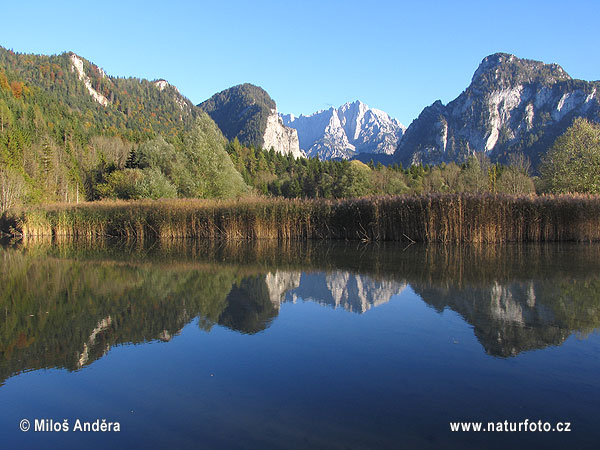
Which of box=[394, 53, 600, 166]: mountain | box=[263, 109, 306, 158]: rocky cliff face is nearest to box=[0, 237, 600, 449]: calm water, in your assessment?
box=[394, 53, 600, 166]: mountain

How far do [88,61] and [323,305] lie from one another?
540 feet

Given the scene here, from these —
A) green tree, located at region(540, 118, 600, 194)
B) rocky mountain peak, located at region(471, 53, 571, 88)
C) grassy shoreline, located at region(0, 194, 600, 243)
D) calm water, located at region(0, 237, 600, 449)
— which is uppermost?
rocky mountain peak, located at region(471, 53, 571, 88)

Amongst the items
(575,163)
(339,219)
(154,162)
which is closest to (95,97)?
(154,162)

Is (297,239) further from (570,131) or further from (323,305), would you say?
(570,131)

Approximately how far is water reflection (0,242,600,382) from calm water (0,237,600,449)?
4 cm

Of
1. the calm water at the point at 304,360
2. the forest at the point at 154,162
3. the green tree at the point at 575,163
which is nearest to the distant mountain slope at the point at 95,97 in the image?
the forest at the point at 154,162

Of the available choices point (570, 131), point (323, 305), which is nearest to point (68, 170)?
point (570, 131)

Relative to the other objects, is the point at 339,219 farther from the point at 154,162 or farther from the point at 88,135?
the point at 88,135

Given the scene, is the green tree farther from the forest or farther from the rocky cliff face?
the rocky cliff face

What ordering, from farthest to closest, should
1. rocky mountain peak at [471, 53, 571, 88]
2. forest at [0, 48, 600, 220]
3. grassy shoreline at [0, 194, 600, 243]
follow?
rocky mountain peak at [471, 53, 571, 88], forest at [0, 48, 600, 220], grassy shoreline at [0, 194, 600, 243]

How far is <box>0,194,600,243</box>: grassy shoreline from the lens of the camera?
50.3ft

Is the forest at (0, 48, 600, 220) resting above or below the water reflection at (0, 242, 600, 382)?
above

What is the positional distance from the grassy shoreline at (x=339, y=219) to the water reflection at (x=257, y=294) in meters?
3.54

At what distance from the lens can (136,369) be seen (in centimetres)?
381
